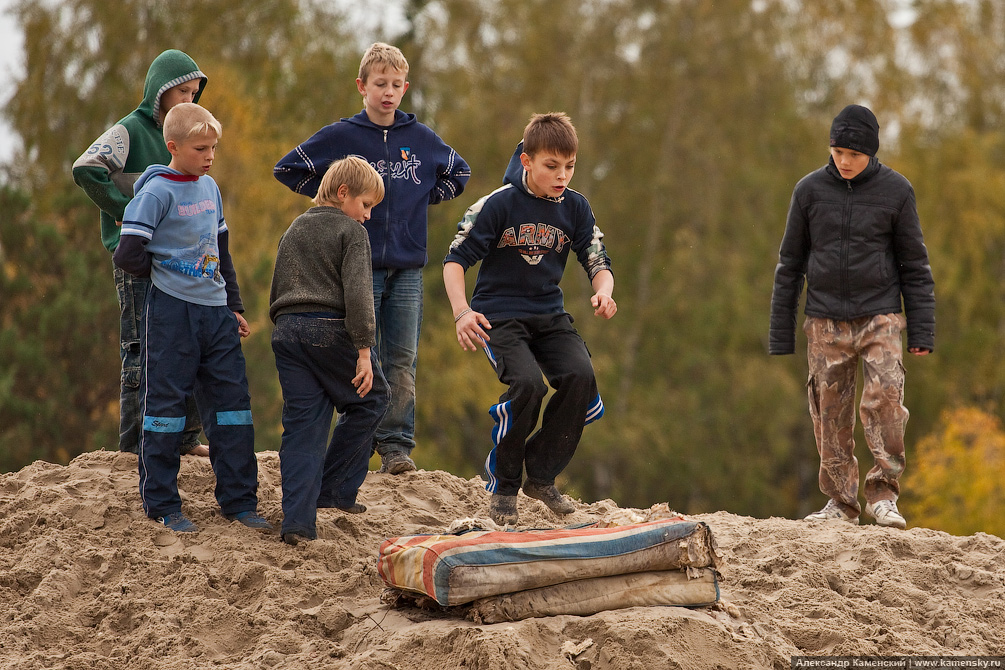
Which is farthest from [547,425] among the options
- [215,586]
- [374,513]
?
[215,586]

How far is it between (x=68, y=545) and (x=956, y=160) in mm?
23286

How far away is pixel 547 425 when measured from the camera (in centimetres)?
523

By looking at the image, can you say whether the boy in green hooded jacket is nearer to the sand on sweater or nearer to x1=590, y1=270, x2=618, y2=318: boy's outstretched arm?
the sand on sweater

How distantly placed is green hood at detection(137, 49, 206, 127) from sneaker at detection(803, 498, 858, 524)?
429 cm

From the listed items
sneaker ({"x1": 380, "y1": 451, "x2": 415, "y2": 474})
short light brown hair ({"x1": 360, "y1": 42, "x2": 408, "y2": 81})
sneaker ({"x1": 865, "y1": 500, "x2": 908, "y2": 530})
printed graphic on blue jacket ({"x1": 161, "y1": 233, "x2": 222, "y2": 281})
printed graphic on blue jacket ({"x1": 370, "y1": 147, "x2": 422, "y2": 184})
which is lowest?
sneaker ({"x1": 865, "y1": 500, "x2": 908, "y2": 530})

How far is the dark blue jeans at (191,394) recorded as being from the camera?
193 inches

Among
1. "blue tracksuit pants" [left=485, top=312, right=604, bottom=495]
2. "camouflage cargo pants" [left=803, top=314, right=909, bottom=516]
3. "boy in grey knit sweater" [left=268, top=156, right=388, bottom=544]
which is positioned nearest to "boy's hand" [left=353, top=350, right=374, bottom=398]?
"boy in grey knit sweater" [left=268, top=156, right=388, bottom=544]

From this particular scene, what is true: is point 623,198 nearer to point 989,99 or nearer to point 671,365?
point 671,365

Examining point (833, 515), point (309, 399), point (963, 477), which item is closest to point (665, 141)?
point (963, 477)

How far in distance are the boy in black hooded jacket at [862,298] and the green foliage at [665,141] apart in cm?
1252

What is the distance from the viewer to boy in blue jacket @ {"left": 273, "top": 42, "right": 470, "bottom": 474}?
19.4ft

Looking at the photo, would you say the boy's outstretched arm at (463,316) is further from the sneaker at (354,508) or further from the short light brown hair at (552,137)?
the sneaker at (354,508)

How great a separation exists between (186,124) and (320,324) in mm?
1134

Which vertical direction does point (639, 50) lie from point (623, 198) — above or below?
above
